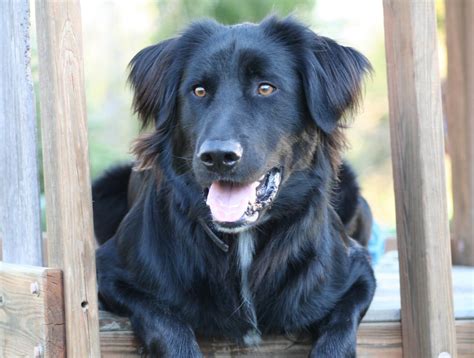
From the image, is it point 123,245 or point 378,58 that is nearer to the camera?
point 123,245

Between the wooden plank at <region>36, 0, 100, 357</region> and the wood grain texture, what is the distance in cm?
27

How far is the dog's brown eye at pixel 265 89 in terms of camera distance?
9.44ft

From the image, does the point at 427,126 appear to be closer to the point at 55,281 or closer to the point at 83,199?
the point at 83,199

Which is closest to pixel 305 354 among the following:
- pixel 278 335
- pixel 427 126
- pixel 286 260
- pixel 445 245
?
pixel 278 335

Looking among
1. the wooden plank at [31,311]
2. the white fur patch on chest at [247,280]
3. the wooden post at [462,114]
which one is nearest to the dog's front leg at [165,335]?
the white fur patch on chest at [247,280]

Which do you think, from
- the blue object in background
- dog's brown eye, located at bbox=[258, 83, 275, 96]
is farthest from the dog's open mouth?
the blue object in background

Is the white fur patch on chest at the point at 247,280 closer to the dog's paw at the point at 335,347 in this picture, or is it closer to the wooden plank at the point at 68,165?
the dog's paw at the point at 335,347

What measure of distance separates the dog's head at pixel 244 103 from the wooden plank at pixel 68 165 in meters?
0.43

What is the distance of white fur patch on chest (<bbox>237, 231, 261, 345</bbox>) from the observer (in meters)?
2.85

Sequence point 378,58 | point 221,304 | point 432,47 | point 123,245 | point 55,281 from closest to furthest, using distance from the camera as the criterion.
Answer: point 55,281 < point 432,47 < point 221,304 < point 123,245 < point 378,58

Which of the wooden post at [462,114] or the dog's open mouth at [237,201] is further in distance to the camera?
the wooden post at [462,114]

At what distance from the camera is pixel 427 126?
2.66 metres

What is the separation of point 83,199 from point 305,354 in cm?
104

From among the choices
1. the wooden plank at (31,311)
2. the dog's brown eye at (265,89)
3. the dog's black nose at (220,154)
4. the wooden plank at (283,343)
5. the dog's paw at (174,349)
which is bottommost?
the wooden plank at (283,343)
